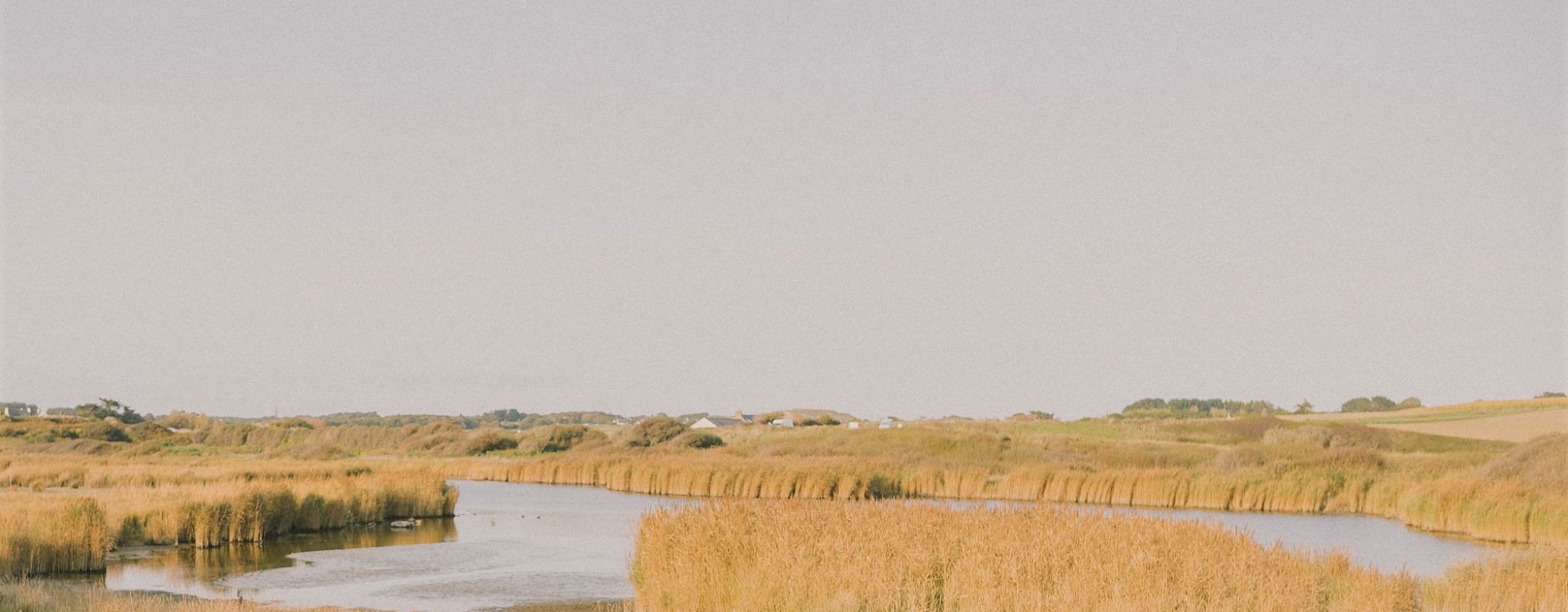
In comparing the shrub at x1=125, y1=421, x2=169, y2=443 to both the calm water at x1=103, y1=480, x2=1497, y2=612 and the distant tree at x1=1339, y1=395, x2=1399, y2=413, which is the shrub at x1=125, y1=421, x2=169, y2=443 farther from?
the distant tree at x1=1339, y1=395, x2=1399, y2=413

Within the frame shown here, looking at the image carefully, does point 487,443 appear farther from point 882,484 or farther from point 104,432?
point 882,484

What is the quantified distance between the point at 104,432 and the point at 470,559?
56880 millimetres

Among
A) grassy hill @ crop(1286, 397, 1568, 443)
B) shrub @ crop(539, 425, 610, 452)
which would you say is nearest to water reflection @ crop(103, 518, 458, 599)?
shrub @ crop(539, 425, 610, 452)

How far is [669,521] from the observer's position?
60.6 ft

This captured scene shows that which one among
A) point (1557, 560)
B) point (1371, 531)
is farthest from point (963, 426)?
point (1557, 560)

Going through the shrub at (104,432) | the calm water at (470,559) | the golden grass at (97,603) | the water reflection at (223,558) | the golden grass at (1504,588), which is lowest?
the calm water at (470,559)

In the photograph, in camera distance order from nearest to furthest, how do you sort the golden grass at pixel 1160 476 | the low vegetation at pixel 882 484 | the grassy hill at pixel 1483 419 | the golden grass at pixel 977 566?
the golden grass at pixel 977 566 → the low vegetation at pixel 882 484 → the golden grass at pixel 1160 476 → the grassy hill at pixel 1483 419

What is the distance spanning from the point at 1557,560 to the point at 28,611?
61.4 ft

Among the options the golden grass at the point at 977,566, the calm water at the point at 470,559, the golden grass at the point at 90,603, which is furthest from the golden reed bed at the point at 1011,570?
the golden grass at the point at 90,603

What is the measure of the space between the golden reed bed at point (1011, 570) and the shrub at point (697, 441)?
51432 millimetres

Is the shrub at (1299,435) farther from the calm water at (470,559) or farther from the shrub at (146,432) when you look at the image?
the shrub at (146,432)

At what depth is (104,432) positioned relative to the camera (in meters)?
72.8

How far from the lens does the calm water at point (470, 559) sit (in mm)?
20188

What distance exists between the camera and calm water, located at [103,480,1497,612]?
2019cm
